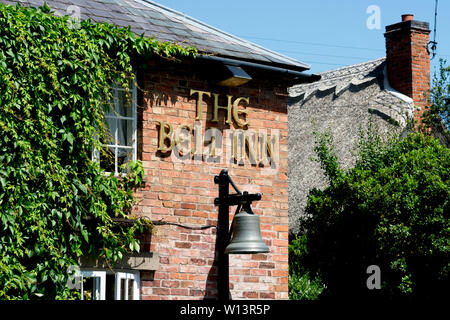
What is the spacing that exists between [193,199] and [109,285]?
1590 millimetres

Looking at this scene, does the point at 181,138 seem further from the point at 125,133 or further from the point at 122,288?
the point at 122,288

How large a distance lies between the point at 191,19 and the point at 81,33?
266 cm

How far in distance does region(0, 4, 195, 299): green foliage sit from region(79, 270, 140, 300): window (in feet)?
0.94

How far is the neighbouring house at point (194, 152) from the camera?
33.1 feet

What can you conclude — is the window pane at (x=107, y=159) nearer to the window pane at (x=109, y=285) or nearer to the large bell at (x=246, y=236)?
the window pane at (x=109, y=285)

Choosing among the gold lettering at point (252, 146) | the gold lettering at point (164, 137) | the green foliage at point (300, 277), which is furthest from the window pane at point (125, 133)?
the green foliage at point (300, 277)

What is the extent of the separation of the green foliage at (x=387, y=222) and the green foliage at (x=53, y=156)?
22.2 ft

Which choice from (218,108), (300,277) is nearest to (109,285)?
(218,108)

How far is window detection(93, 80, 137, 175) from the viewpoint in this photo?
402 inches

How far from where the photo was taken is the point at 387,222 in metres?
15.1

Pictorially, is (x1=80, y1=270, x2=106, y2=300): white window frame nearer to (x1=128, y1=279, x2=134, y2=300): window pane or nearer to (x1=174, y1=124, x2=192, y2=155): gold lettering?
(x1=128, y1=279, x2=134, y2=300): window pane

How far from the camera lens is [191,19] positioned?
12016mm
